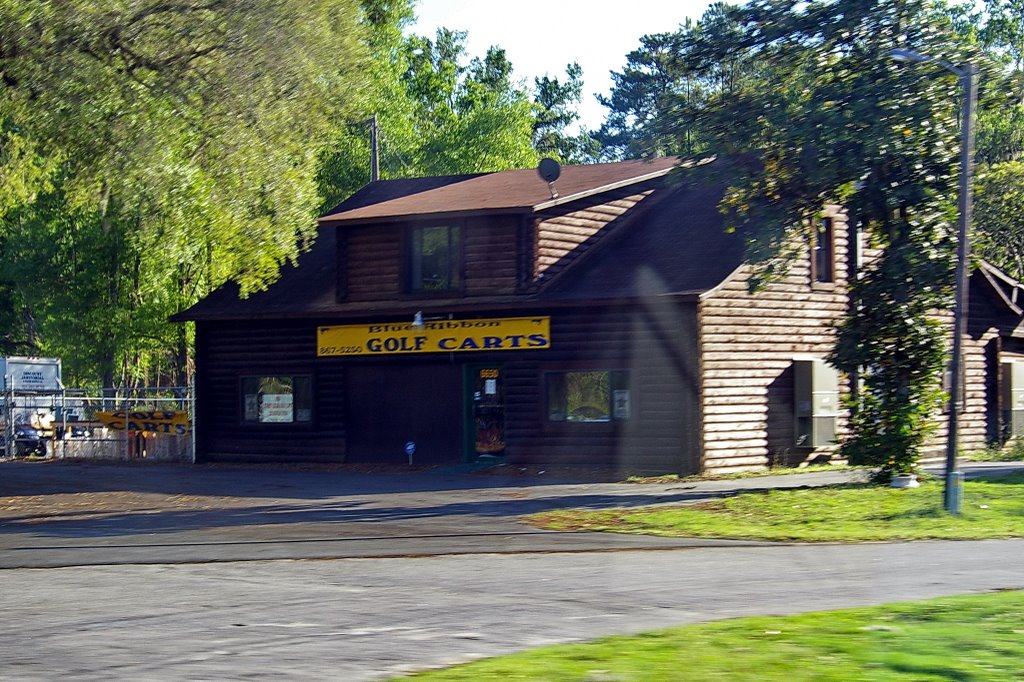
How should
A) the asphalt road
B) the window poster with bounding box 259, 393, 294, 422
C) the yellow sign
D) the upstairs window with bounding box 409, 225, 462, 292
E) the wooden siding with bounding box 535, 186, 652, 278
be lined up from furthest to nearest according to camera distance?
the window poster with bounding box 259, 393, 294, 422 < the upstairs window with bounding box 409, 225, 462, 292 < the wooden siding with bounding box 535, 186, 652, 278 < the yellow sign < the asphalt road

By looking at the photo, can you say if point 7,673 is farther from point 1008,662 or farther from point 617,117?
point 617,117

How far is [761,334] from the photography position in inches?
1104

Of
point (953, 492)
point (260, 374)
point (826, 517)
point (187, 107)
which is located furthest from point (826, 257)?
point (187, 107)

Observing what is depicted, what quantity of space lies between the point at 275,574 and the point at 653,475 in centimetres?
1416

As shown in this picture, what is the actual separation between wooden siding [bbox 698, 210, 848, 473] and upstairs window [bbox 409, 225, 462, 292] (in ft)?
19.8

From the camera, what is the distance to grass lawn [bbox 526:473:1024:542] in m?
17.1

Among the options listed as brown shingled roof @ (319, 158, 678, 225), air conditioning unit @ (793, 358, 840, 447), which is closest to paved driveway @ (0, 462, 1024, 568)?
air conditioning unit @ (793, 358, 840, 447)

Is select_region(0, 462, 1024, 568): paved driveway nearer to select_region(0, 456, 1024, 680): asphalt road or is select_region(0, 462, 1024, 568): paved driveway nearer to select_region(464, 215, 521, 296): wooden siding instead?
select_region(0, 456, 1024, 680): asphalt road

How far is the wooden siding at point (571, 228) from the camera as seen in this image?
28.8m

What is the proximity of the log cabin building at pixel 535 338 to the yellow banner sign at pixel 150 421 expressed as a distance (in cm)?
177

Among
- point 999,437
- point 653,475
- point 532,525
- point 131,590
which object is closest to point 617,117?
point 999,437

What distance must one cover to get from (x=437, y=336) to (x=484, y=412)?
6.67 ft

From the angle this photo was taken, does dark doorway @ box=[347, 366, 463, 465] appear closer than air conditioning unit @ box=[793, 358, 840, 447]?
No

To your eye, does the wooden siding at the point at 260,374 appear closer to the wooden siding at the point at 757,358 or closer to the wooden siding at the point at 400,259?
the wooden siding at the point at 400,259
